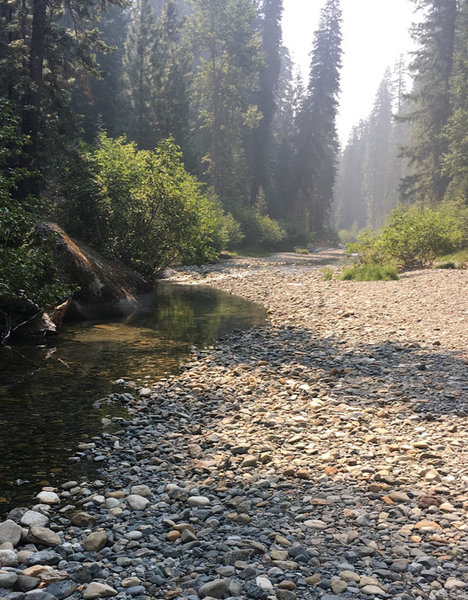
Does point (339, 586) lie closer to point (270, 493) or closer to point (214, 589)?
point (214, 589)

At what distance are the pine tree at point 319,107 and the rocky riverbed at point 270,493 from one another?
49.0m

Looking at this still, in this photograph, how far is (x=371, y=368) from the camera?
6.92 m

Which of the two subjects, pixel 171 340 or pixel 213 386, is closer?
pixel 213 386

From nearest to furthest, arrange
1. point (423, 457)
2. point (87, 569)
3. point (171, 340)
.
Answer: point (87, 569) < point (423, 457) < point (171, 340)

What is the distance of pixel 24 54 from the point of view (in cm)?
1605

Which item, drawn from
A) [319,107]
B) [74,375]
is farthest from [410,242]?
[319,107]

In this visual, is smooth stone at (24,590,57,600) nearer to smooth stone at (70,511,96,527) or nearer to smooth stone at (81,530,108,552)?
smooth stone at (81,530,108,552)

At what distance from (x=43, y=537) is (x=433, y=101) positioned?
39.8 meters

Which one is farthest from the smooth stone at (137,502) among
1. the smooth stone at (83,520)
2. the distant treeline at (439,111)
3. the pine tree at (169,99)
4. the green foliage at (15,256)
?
the pine tree at (169,99)

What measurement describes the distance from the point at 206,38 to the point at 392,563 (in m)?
45.6

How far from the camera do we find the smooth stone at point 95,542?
9.84 ft

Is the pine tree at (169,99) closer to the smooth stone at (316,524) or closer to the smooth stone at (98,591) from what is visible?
the smooth stone at (316,524)

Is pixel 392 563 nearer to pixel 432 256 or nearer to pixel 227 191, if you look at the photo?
pixel 432 256

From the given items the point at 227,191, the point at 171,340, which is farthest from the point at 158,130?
the point at 171,340
